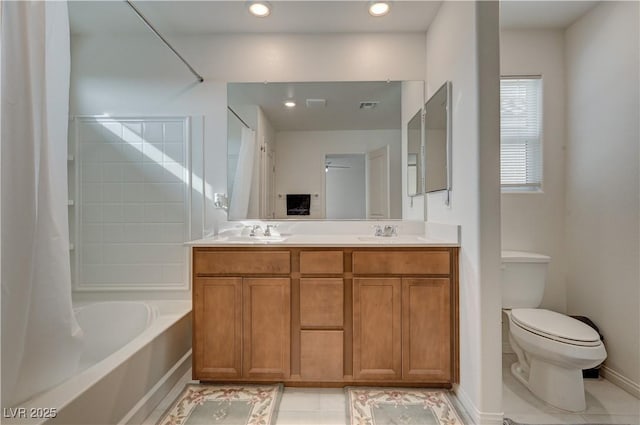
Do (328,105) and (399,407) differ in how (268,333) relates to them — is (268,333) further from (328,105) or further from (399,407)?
(328,105)

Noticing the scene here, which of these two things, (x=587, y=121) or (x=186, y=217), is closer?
(x=587, y=121)

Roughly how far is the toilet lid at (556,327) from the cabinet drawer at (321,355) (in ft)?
3.46

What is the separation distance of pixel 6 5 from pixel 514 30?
112 inches

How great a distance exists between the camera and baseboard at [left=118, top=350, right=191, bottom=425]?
4.89 ft

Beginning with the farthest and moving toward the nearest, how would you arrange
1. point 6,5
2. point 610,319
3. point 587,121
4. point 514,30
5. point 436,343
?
point 514,30
point 587,121
point 610,319
point 436,343
point 6,5

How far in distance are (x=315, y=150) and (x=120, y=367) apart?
177 centimetres

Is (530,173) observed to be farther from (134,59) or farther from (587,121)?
(134,59)

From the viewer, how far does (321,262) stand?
1801 millimetres

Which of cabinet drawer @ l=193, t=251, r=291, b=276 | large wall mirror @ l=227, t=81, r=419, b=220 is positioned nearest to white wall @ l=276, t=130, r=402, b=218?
large wall mirror @ l=227, t=81, r=419, b=220

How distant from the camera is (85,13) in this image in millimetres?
2146

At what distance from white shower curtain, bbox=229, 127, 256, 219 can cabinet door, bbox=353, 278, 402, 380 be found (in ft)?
3.73

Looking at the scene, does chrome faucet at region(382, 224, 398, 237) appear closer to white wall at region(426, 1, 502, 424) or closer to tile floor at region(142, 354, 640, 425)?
white wall at region(426, 1, 502, 424)

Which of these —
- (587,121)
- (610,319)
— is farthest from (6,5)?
(610,319)

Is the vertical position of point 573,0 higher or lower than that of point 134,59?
higher
